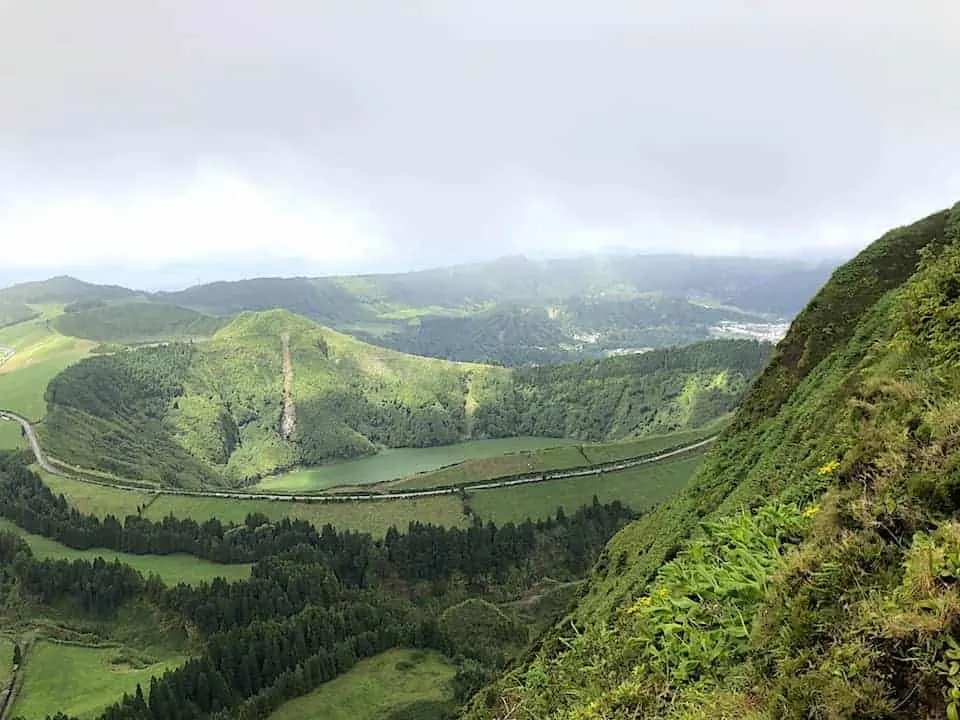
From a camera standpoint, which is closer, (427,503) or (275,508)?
(427,503)

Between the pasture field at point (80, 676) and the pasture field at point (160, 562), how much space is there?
18668 millimetres

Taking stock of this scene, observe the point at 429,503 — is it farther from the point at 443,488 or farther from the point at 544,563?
the point at 544,563

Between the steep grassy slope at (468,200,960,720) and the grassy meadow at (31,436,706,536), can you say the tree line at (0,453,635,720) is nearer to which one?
the grassy meadow at (31,436,706,536)

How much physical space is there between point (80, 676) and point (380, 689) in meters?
41.9

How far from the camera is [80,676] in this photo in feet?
272

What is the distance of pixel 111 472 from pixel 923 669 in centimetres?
A: 19395

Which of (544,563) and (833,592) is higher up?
(833,592)

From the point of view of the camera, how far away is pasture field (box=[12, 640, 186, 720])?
248ft

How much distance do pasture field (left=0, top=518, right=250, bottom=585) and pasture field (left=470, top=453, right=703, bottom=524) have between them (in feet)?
164

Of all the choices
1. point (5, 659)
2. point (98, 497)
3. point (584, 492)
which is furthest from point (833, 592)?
point (98, 497)

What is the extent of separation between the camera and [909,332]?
18.6 metres

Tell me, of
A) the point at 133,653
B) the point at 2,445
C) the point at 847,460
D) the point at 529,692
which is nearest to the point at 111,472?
the point at 2,445

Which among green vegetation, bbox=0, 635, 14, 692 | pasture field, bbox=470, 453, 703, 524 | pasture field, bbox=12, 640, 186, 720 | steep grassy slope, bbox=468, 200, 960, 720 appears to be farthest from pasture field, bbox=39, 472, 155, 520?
steep grassy slope, bbox=468, 200, 960, 720

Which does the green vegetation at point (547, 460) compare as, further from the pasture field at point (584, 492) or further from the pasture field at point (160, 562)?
the pasture field at point (160, 562)
